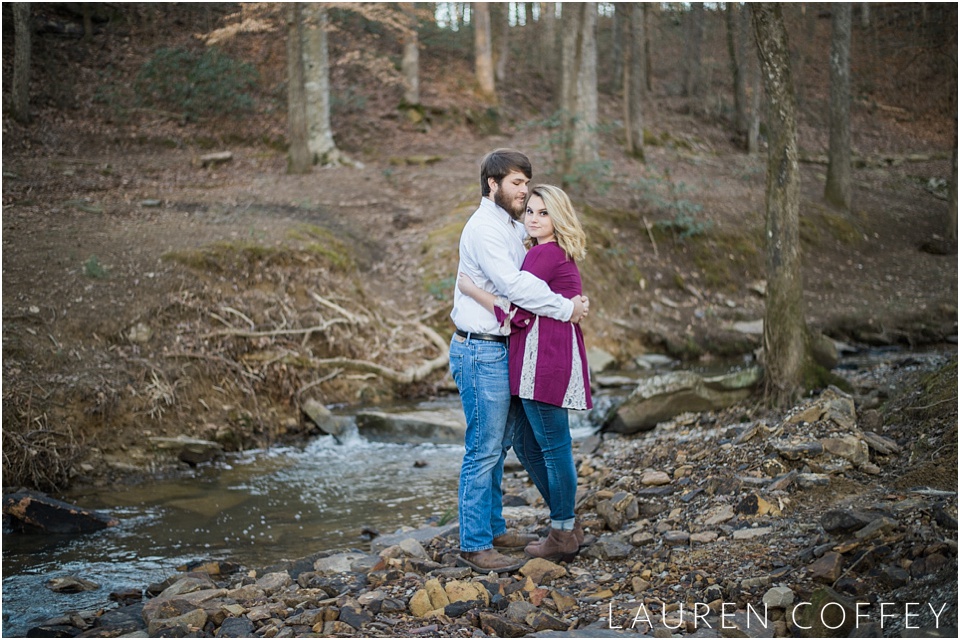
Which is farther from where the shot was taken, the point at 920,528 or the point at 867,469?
the point at 867,469

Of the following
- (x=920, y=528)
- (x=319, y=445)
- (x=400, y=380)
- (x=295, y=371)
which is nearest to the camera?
(x=920, y=528)

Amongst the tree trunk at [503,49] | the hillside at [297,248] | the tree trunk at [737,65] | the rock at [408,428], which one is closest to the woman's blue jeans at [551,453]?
the rock at [408,428]

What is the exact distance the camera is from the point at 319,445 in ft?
31.0

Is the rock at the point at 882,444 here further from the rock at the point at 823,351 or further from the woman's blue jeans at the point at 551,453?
the rock at the point at 823,351

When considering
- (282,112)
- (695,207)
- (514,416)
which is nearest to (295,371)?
(514,416)

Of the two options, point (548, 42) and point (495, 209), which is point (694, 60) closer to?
point (548, 42)

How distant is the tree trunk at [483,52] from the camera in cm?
2359

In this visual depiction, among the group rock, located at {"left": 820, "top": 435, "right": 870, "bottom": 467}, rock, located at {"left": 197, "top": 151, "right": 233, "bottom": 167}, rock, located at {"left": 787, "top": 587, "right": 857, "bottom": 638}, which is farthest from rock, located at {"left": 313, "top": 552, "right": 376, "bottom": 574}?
rock, located at {"left": 197, "top": 151, "right": 233, "bottom": 167}

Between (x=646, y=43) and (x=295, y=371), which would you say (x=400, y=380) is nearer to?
(x=295, y=371)

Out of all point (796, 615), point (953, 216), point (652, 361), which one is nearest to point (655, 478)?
point (796, 615)

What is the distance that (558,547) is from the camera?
4953 mm

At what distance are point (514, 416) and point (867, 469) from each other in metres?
2.39

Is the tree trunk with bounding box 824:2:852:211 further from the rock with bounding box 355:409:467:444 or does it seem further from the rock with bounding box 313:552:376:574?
the rock with bounding box 313:552:376:574

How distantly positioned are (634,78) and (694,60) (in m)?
11.1
